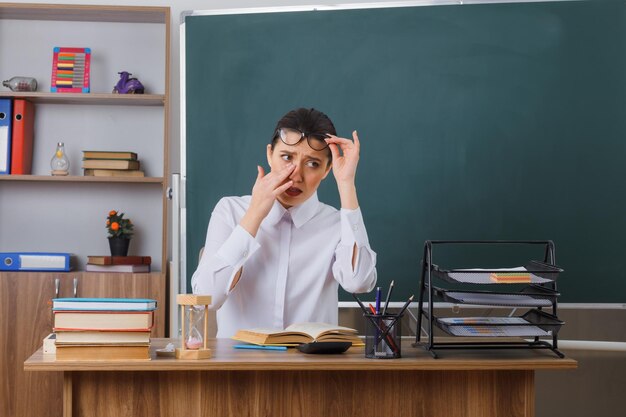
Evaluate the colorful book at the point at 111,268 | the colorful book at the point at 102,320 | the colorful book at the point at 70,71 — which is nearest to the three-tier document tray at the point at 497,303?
the colorful book at the point at 102,320

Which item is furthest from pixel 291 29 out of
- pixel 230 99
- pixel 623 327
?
pixel 623 327

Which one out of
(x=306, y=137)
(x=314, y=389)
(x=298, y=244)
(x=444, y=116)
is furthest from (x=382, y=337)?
(x=444, y=116)

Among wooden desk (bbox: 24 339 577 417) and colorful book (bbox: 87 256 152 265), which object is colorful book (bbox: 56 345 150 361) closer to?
wooden desk (bbox: 24 339 577 417)

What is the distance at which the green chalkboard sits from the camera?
129 inches

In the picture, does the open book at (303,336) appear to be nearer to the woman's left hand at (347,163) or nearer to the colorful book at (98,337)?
the colorful book at (98,337)

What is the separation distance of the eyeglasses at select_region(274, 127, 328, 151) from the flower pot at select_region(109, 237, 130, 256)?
4.68 ft

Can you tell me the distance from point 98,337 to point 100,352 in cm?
3

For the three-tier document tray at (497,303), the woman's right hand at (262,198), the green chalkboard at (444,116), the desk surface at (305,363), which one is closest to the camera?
the desk surface at (305,363)

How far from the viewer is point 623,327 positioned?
325cm

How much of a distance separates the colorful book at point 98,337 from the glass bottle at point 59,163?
2157 millimetres

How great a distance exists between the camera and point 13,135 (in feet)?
12.5

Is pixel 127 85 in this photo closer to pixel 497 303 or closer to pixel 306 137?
pixel 306 137

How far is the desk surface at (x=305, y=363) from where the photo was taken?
176 cm

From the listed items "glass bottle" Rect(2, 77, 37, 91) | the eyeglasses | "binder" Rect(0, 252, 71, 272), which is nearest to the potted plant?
"binder" Rect(0, 252, 71, 272)
